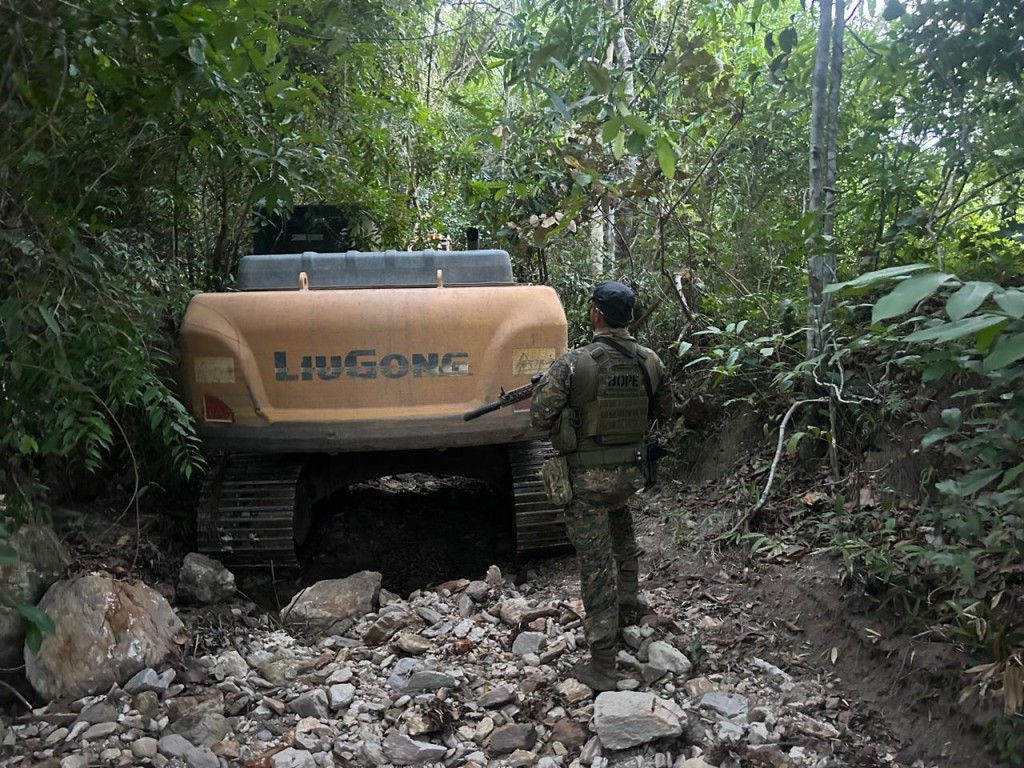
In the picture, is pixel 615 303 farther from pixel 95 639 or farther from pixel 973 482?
pixel 95 639

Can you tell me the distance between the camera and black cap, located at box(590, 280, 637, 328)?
11.9ft

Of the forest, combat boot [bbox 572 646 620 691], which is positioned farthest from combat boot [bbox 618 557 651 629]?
the forest

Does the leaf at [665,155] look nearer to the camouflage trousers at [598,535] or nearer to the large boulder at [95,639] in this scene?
the camouflage trousers at [598,535]

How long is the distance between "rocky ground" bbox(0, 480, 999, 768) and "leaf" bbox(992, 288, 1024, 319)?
1848 millimetres

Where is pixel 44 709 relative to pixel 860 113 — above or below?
below

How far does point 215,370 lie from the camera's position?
14.7ft

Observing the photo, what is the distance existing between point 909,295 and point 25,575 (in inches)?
138

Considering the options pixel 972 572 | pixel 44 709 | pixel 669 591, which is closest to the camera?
pixel 972 572

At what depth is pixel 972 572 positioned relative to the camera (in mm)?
2824

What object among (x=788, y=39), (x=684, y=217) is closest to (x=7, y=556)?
(x=788, y=39)

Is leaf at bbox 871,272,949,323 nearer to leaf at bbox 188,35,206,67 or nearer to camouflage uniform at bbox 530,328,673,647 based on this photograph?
leaf at bbox 188,35,206,67

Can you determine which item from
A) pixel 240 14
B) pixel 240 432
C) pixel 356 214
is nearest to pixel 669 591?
pixel 240 432

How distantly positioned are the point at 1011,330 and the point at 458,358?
10.2 ft

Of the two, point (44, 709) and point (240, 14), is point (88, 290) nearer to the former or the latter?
point (240, 14)
